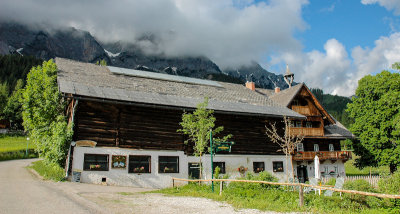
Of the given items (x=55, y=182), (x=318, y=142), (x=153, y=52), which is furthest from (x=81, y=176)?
(x=153, y=52)

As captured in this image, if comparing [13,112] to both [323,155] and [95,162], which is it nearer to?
[95,162]

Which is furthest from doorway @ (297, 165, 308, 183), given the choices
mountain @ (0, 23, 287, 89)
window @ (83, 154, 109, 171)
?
mountain @ (0, 23, 287, 89)

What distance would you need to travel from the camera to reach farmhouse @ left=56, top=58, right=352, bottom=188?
63.9 feet

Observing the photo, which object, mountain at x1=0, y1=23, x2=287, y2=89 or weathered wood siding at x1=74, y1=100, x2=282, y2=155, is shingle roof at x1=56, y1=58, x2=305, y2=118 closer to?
weathered wood siding at x1=74, y1=100, x2=282, y2=155

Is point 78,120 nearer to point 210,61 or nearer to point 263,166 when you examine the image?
point 263,166

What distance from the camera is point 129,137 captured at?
21.0 m

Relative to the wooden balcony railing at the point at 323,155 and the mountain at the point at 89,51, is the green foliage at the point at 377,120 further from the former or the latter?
the mountain at the point at 89,51

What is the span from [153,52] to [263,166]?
524ft

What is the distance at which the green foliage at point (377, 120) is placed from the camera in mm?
32469

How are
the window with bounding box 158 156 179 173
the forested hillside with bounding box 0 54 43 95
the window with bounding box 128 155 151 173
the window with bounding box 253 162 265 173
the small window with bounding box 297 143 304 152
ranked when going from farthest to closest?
1. the forested hillside with bounding box 0 54 43 95
2. the small window with bounding box 297 143 304 152
3. the window with bounding box 253 162 265 173
4. the window with bounding box 158 156 179 173
5. the window with bounding box 128 155 151 173

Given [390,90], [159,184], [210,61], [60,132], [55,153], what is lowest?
[159,184]

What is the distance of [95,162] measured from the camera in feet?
63.3

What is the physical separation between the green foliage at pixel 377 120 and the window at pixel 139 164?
25.5 metres

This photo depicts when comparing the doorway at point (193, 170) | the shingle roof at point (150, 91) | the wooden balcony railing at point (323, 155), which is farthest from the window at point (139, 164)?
the wooden balcony railing at point (323, 155)
